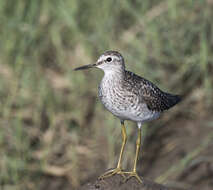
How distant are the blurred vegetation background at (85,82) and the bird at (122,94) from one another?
257 cm

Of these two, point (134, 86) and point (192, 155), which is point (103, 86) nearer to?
point (134, 86)

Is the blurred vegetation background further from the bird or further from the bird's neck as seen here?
the bird's neck

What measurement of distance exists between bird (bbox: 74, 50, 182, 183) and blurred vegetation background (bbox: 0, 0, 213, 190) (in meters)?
2.57

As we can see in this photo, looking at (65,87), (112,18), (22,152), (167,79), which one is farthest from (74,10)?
(22,152)

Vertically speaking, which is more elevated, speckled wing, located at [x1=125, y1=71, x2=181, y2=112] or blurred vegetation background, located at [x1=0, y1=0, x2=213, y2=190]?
blurred vegetation background, located at [x1=0, y1=0, x2=213, y2=190]

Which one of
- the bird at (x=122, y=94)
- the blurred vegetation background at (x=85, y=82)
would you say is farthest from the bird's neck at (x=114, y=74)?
the blurred vegetation background at (x=85, y=82)

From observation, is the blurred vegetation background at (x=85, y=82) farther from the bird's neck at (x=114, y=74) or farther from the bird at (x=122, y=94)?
the bird's neck at (x=114, y=74)

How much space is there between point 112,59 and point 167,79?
348cm

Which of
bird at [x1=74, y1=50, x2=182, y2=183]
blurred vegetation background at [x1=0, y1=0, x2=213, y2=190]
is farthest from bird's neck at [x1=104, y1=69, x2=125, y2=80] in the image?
blurred vegetation background at [x1=0, y1=0, x2=213, y2=190]

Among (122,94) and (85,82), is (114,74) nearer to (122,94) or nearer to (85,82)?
(122,94)

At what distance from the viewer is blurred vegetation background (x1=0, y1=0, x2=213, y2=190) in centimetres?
898

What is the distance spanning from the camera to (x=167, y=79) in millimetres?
9258

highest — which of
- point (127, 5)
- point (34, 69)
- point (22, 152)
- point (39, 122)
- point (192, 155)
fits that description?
point (127, 5)

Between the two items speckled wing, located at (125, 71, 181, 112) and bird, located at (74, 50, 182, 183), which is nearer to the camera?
bird, located at (74, 50, 182, 183)
